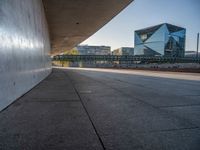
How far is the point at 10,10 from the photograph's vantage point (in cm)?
428

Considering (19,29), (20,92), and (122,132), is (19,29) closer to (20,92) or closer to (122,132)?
(20,92)

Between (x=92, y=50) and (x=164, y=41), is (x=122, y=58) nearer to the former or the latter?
(x=164, y=41)

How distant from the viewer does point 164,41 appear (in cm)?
9675

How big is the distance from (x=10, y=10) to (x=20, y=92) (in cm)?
241

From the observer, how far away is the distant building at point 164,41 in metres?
97.6

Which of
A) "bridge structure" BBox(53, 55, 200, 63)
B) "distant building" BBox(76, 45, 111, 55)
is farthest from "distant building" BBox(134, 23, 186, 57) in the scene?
"distant building" BBox(76, 45, 111, 55)

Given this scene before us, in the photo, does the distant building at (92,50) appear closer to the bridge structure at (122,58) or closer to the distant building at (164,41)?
the distant building at (164,41)

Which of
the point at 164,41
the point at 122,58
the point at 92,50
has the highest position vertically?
the point at 164,41

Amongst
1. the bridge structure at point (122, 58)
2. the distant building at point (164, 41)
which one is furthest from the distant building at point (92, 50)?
the bridge structure at point (122, 58)

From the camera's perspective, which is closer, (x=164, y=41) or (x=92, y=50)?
(x=164, y=41)

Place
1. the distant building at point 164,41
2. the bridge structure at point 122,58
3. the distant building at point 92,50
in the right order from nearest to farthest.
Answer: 1. the bridge structure at point 122,58
2. the distant building at point 164,41
3. the distant building at point 92,50

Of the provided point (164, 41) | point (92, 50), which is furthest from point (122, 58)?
point (92, 50)

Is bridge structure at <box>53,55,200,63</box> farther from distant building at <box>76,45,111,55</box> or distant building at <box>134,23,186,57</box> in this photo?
distant building at <box>76,45,111,55</box>

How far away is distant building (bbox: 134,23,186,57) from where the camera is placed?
97.6m
